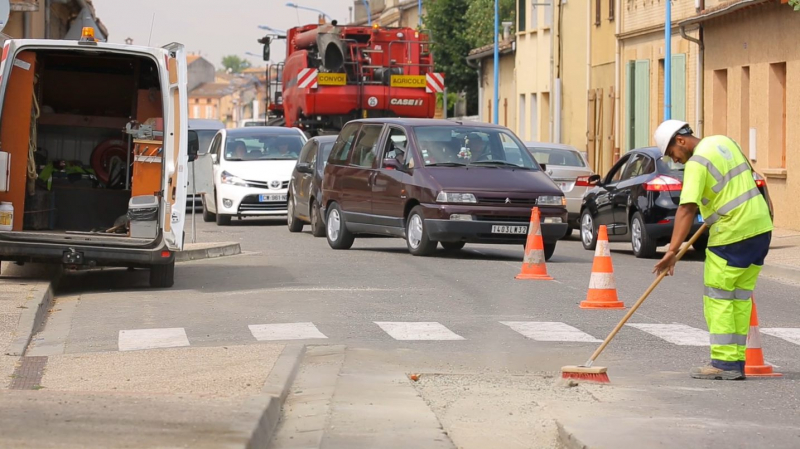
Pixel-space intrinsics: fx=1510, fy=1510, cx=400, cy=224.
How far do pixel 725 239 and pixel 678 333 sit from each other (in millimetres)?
2493

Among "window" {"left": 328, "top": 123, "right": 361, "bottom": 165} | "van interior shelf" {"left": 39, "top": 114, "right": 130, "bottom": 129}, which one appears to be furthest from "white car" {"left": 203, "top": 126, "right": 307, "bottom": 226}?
"van interior shelf" {"left": 39, "top": 114, "right": 130, "bottom": 129}

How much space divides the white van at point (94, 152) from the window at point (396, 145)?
3.55m

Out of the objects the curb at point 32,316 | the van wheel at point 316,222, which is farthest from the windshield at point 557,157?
the curb at point 32,316

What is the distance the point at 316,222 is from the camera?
2350cm

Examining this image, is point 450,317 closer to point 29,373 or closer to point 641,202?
point 29,373

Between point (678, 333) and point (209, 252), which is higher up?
point (209, 252)

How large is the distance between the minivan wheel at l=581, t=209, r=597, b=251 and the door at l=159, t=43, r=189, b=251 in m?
9.11

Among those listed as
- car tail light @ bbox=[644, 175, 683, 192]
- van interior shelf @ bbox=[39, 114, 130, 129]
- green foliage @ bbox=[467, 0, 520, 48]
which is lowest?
car tail light @ bbox=[644, 175, 683, 192]

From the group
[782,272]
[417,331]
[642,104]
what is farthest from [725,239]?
[642,104]

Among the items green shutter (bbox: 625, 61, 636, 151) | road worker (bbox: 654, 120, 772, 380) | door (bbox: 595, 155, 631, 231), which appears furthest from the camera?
green shutter (bbox: 625, 61, 636, 151)

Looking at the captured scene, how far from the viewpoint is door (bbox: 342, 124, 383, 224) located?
19594 mm

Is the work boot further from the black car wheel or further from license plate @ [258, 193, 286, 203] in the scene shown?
license plate @ [258, 193, 286, 203]

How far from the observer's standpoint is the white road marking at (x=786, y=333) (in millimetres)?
11344

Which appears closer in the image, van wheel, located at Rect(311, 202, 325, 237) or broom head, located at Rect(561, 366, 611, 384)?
broom head, located at Rect(561, 366, 611, 384)
